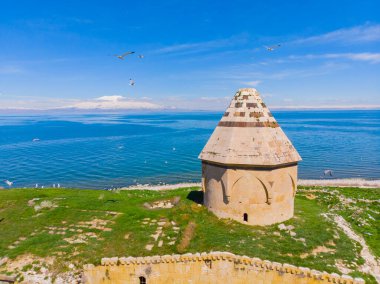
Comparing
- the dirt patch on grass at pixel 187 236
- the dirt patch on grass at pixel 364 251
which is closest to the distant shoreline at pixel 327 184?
the dirt patch on grass at pixel 364 251

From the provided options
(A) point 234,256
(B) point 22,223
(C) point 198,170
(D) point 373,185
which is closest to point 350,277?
(A) point 234,256

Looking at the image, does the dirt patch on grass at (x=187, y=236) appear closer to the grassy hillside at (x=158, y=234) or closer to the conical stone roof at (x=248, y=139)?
the grassy hillside at (x=158, y=234)

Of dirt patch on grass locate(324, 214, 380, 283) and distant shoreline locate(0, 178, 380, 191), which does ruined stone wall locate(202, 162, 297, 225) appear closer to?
dirt patch on grass locate(324, 214, 380, 283)

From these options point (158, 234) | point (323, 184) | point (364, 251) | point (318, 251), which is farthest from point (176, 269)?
point (323, 184)

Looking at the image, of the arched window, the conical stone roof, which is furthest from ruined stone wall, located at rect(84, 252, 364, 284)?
the conical stone roof

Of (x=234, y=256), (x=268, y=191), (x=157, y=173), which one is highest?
(x=268, y=191)

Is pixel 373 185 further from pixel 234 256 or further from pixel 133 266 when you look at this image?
pixel 133 266
